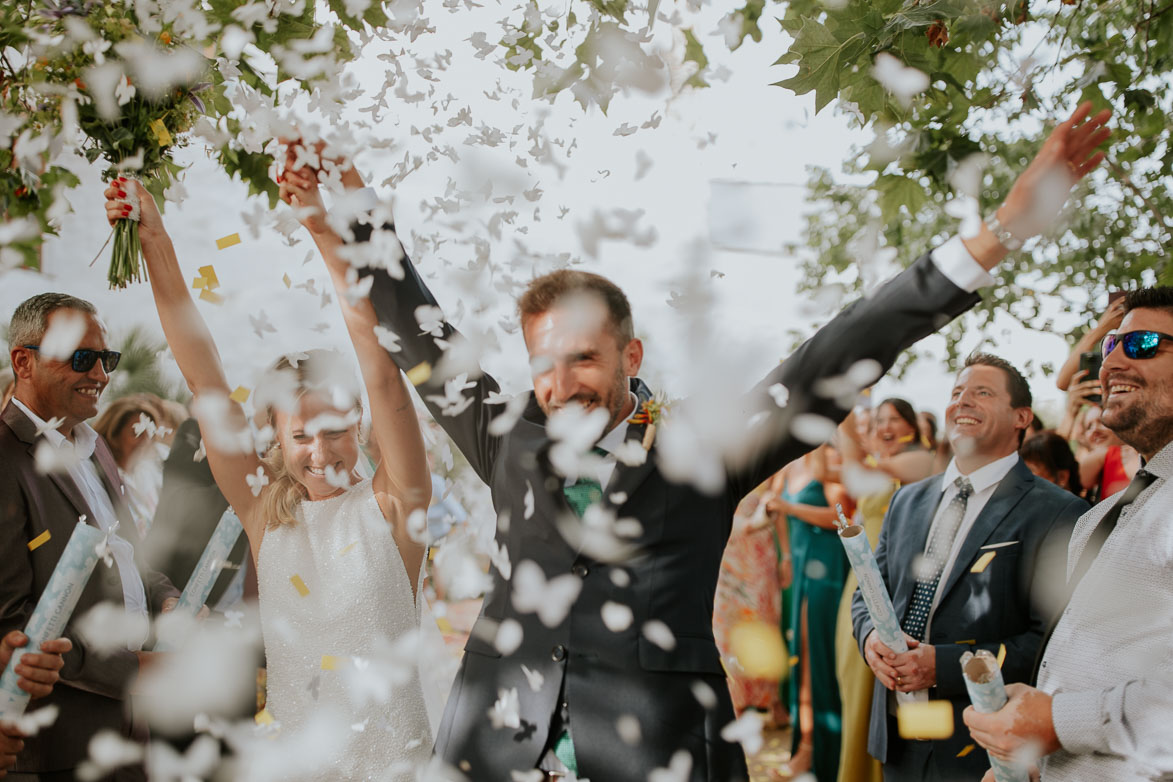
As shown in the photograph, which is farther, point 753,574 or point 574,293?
point 753,574

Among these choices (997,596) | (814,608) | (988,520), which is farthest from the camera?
(814,608)

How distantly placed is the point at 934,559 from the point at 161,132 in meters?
2.71

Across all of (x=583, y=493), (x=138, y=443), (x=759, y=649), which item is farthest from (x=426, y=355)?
(x=759, y=649)

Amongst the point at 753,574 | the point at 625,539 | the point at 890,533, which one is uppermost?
the point at 625,539

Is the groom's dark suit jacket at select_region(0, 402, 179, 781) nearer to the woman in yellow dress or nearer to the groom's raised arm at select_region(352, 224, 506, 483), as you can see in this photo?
the groom's raised arm at select_region(352, 224, 506, 483)

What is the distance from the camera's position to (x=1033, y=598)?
2996mm

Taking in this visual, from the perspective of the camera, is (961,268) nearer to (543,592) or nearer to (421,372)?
(543,592)

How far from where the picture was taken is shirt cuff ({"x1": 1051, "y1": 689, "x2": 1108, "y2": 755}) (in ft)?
6.71

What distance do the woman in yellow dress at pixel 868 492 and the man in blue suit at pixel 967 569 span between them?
74 cm

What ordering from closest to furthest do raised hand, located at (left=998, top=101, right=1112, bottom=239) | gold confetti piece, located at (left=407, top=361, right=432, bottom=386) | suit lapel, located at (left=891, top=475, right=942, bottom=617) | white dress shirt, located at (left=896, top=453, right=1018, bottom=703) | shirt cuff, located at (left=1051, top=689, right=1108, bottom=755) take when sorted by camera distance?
raised hand, located at (left=998, top=101, right=1112, bottom=239) → shirt cuff, located at (left=1051, top=689, right=1108, bottom=755) → gold confetti piece, located at (left=407, top=361, right=432, bottom=386) → white dress shirt, located at (left=896, top=453, right=1018, bottom=703) → suit lapel, located at (left=891, top=475, right=942, bottom=617)

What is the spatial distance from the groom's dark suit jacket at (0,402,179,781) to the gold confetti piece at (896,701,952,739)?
242 cm

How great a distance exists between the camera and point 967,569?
10.2 feet

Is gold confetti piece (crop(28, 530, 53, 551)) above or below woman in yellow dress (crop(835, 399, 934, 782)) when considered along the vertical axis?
above

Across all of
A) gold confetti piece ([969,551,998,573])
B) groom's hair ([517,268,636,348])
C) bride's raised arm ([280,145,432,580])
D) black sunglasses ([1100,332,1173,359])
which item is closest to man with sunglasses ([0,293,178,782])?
bride's raised arm ([280,145,432,580])
